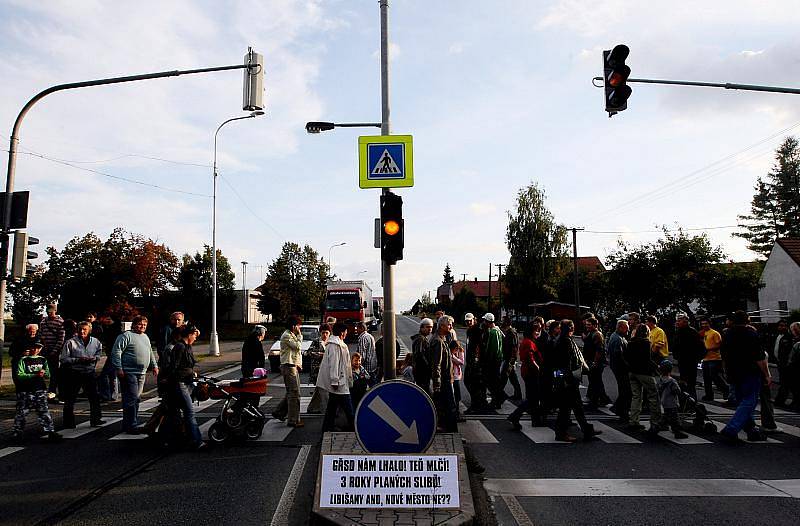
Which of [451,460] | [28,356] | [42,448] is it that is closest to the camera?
[451,460]

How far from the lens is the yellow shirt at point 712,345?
476 inches

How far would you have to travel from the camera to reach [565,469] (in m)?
6.63

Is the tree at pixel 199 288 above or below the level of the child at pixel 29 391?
above

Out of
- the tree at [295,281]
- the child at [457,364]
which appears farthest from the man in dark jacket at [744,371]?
the tree at [295,281]

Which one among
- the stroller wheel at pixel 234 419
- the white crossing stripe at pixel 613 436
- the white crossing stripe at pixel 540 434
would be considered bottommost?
the white crossing stripe at pixel 613 436

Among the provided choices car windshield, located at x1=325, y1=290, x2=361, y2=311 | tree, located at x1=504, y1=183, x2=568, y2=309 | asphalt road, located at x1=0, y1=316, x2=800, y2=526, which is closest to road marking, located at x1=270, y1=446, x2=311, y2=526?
asphalt road, located at x1=0, y1=316, x2=800, y2=526

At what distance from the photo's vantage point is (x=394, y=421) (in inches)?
181

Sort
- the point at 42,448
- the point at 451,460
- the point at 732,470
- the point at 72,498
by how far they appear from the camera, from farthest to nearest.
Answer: the point at 42,448, the point at 732,470, the point at 72,498, the point at 451,460

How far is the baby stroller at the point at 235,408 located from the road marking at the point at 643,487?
3495mm

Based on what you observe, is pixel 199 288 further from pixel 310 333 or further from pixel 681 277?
pixel 681 277

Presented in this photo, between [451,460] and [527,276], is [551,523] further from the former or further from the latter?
[527,276]

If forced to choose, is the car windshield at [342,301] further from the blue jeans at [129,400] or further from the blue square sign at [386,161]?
the blue square sign at [386,161]

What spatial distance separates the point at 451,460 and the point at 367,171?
4.54 meters

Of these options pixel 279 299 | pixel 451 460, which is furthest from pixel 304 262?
pixel 451 460
